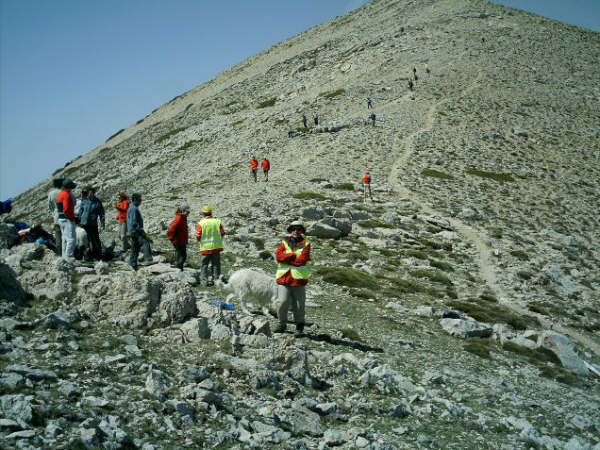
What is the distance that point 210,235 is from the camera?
12930 mm

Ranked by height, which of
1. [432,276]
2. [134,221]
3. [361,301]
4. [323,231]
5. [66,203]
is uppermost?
[66,203]

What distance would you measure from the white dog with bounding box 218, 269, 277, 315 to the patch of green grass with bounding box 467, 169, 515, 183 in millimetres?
31742

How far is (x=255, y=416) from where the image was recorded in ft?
21.6

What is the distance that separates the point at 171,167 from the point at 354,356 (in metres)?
49.0

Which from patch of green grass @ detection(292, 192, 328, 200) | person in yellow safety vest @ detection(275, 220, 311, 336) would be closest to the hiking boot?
person in yellow safety vest @ detection(275, 220, 311, 336)

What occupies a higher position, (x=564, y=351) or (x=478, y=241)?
(x=478, y=241)

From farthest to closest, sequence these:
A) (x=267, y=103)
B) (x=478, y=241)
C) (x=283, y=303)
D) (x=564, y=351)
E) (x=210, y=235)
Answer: (x=267, y=103), (x=478, y=241), (x=564, y=351), (x=210, y=235), (x=283, y=303)

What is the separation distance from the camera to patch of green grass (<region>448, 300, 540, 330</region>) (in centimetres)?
1559

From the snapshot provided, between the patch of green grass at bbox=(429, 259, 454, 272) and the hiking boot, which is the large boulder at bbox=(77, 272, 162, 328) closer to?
the hiking boot

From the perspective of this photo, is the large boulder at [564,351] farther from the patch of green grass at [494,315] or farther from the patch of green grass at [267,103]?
the patch of green grass at [267,103]

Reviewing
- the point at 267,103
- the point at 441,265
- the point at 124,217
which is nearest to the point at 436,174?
the point at 441,265

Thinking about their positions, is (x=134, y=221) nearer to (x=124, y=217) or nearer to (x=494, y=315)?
(x=124, y=217)

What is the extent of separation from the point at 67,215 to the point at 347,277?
10.2m

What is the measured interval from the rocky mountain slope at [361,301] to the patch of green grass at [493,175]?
1056 mm
